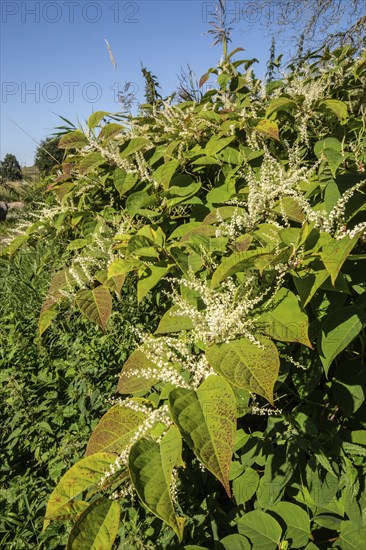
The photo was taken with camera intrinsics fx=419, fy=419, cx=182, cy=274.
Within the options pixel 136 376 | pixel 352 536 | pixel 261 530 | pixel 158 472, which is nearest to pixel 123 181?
pixel 136 376

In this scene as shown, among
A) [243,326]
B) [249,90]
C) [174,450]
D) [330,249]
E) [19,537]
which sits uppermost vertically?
[249,90]

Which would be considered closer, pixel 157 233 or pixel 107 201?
pixel 157 233

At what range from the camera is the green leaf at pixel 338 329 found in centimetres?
106

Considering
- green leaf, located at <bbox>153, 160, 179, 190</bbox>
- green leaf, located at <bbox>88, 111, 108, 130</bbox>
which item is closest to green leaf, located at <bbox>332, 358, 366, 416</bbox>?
green leaf, located at <bbox>153, 160, 179, 190</bbox>

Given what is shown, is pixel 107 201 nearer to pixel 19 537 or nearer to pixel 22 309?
pixel 19 537

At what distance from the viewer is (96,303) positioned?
4.37ft

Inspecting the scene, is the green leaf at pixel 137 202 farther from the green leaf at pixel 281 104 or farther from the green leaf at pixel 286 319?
the green leaf at pixel 286 319

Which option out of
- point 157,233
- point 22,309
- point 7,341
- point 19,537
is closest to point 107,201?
point 157,233

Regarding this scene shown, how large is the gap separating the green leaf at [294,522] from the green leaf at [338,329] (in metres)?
0.71

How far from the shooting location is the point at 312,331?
123 centimetres

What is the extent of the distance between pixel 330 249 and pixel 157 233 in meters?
0.57

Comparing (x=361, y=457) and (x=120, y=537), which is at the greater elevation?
(x=361, y=457)

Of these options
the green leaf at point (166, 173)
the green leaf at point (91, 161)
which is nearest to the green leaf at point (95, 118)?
the green leaf at point (91, 161)

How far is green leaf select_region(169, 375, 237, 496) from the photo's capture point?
742 millimetres
